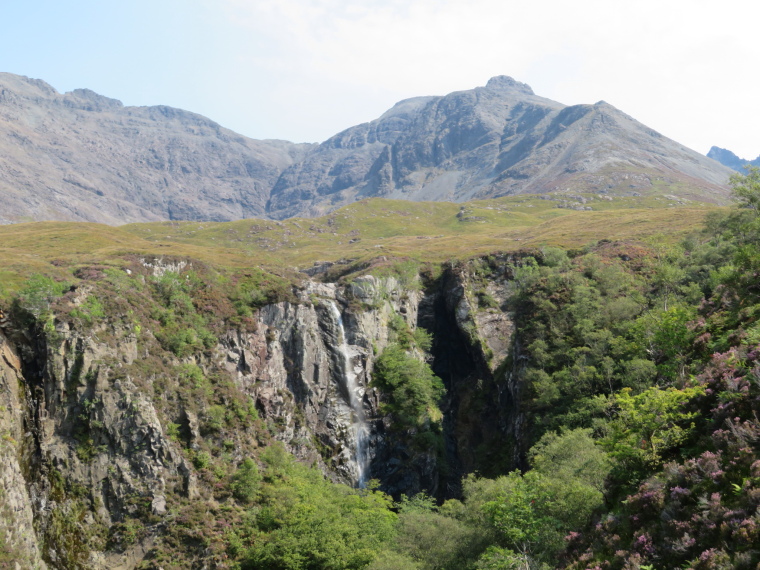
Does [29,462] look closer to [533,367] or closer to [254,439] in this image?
[254,439]

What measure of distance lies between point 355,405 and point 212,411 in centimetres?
2466

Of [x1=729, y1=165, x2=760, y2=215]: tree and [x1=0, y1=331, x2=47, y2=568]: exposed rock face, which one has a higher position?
[x1=729, y1=165, x2=760, y2=215]: tree

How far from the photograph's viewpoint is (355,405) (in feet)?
249

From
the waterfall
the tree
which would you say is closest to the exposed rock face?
the waterfall

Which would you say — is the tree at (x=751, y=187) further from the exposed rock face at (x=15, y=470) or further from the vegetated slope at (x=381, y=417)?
the exposed rock face at (x=15, y=470)

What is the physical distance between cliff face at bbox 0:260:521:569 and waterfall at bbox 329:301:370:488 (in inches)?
8.9

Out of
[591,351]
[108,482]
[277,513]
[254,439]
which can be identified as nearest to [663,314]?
[591,351]

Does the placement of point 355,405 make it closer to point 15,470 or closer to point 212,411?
point 212,411

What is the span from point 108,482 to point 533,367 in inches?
2091

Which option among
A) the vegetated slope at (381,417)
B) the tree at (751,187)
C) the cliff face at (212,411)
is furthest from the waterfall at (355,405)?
the tree at (751,187)

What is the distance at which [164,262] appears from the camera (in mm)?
71688

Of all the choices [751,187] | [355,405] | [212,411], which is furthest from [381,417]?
[751,187]

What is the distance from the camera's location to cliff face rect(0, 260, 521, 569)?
146 feet

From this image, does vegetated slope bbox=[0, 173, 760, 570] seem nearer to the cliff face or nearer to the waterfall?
the cliff face
